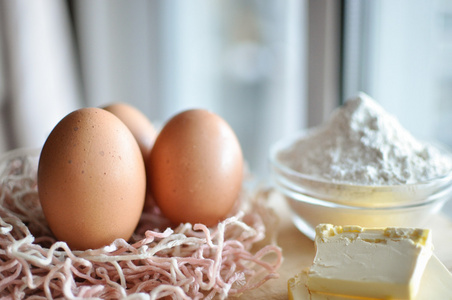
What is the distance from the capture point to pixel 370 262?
47 centimetres

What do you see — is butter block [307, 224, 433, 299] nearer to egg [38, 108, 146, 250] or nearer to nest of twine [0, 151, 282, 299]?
nest of twine [0, 151, 282, 299]

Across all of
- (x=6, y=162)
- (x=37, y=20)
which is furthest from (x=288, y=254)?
(x=37, y=20)

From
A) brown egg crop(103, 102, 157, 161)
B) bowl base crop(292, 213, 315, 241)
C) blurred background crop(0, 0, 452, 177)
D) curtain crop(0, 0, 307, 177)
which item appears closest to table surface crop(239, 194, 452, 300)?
bowl base crop(292, 213, 315, 241)

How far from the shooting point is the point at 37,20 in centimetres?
118

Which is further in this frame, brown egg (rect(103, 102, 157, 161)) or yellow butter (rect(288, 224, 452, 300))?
brown egg (rect(103, 102, 157, 161))

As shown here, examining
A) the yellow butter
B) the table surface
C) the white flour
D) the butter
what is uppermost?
the white flour

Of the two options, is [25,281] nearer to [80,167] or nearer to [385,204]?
[80,167]

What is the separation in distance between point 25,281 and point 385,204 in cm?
45

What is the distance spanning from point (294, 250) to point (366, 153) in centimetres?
18

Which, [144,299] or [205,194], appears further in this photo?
[205,194]

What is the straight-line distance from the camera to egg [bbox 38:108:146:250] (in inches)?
20.2

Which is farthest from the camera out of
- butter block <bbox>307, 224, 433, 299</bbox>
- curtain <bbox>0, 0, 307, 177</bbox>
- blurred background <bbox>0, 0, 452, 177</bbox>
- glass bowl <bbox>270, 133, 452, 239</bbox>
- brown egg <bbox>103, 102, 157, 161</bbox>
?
curtain <bbox>0, 0, 307, 177</bbox>

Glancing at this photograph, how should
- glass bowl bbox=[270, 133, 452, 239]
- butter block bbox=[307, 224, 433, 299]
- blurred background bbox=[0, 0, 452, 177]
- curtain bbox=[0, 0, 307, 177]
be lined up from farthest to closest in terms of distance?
curtain bbox=[0, 0, 307, 177] < blurred background bbox=[0, 0, 452, 177] < glass bowl bbox=[270, 133, 452, 239] < butter block bbox=[307, 224, 433, 299]

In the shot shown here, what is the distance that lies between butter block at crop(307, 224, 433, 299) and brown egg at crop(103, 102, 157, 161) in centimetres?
31
